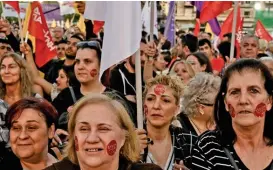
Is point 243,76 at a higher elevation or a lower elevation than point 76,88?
higher

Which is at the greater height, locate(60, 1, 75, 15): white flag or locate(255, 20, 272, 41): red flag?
locate(60, 1, 75, 15): white flag

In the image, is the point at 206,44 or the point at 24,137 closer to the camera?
the point at 24,137

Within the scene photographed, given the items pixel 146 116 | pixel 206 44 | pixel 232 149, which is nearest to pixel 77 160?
pixel 232 149

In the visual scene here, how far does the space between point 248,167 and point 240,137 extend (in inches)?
7.0

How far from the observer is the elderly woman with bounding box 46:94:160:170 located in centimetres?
285

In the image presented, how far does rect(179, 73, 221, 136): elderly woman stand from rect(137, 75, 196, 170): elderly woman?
0.51m

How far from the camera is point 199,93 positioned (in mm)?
4750

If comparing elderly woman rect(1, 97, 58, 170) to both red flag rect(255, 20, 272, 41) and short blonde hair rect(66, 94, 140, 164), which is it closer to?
short blonde hair rect(66, 94, 140, 164)

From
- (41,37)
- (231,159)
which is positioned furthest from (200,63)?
(231,159)

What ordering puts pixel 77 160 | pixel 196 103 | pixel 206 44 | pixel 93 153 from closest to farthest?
pixel 93 153, pixel 77 160, pixel 196 103, pixel 206 44

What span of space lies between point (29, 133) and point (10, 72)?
1.57m

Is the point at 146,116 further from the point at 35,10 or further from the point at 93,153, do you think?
the point at 35,10

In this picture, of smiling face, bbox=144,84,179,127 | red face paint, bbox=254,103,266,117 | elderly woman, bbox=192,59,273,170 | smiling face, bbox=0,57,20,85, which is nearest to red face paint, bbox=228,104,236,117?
elderly woman, bbox=192,59,273,170

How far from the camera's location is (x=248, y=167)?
2949mm
